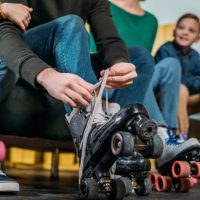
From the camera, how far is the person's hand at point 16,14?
37.5 inches

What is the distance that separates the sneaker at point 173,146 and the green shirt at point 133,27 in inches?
25.5

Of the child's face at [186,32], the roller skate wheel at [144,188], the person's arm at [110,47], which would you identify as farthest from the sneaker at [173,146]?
the child's face at [186,32]

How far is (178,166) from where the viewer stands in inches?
48.4

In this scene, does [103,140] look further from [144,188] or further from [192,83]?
[192,83]

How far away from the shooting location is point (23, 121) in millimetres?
1295

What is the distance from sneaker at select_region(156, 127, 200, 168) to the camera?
3.95 feet

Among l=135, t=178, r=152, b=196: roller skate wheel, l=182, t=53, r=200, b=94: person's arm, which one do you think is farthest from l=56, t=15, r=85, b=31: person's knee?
l=182, t=53, r=200, b=94: person's arm

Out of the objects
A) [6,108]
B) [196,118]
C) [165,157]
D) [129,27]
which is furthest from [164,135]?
[196,118]

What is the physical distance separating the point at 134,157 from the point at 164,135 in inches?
13.1

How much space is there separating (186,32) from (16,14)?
136 cm

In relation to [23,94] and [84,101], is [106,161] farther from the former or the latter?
[23,94]

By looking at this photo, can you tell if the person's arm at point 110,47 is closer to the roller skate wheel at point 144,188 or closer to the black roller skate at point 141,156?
the black roller skate at point 141,156

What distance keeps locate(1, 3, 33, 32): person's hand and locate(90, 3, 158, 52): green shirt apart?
0.95 meters

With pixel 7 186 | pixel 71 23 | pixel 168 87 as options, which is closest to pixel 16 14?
pixel 71 23
